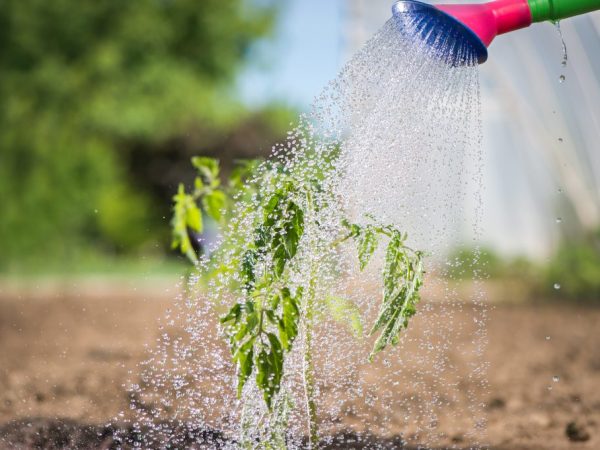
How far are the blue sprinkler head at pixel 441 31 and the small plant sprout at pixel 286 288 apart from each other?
0.50 metres

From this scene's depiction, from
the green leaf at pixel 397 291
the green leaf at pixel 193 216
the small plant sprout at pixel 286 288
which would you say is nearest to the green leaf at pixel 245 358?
the small plant sprout at pixel 286 288

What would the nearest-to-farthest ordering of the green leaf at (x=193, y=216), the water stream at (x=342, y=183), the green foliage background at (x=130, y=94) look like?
the water stream at (x=342, y=183) < the green leaf at (x=193, y=216) < the green foliage background at (x=130, y=94)

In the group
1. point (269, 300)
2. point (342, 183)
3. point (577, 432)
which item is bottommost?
point (577, 432)

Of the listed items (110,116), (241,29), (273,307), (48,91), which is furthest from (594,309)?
(241,29)

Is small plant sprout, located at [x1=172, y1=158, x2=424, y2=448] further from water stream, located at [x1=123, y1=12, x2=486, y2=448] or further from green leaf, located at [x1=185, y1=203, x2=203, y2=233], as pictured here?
green leaf, located at [x1=185, y1=203, x2=203, y2=233]

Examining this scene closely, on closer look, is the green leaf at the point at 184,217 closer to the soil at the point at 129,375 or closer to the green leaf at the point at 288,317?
the soil at the point at 129,375

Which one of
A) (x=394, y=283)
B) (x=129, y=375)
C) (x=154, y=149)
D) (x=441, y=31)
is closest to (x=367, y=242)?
(x=394, y=283)

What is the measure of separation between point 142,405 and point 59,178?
1075 cm

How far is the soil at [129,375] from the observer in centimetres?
299

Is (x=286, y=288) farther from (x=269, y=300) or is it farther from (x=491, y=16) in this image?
(x=491, y=16)

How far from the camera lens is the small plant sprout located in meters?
2.07

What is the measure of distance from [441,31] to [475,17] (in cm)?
10

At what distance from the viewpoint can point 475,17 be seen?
2311 mm

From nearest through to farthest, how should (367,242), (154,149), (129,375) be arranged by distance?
(367,242) → (129,375) → (154,149)
